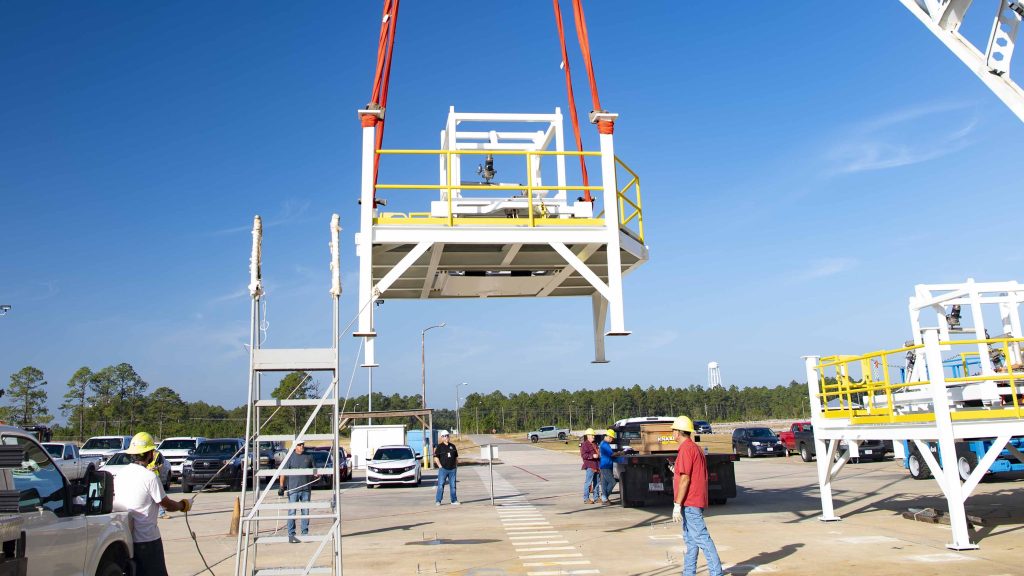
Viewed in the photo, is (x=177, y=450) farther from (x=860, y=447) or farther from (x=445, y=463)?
(x=860, y=447)

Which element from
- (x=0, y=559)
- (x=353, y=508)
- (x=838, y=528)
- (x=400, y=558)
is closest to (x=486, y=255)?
(x=400, y=558)

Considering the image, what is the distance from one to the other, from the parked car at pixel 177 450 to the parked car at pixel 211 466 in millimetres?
1088

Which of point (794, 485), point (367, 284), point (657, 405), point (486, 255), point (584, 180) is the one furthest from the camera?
point (657, 405)

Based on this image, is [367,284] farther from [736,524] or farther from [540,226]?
[736,524]

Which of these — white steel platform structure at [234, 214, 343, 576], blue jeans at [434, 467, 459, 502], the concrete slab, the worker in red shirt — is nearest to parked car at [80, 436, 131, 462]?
the concrete slab

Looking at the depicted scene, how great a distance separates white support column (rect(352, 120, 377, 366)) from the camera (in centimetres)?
1033

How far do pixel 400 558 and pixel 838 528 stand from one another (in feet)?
23.8

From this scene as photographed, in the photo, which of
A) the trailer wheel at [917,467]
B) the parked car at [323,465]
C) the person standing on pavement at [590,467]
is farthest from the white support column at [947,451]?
the parked car at [323,465]

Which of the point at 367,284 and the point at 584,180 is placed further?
the point at 584,180

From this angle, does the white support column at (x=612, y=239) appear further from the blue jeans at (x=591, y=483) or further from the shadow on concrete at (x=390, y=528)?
the blue jeans at (x=591, y=483)

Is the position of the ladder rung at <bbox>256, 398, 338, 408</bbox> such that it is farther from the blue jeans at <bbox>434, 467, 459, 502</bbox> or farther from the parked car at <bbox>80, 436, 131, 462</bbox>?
the parked car at <bbox>80, 436, 131, 462</bbox>

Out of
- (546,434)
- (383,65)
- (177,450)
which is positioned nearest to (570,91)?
(383,65)

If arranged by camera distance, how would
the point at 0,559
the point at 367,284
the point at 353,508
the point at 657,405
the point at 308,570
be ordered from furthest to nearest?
the point at 657,405 → the point at 353,508 → the point at 367,284 → the point at 308,570 → the point at 0,559

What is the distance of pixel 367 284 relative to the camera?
10.4m
